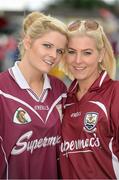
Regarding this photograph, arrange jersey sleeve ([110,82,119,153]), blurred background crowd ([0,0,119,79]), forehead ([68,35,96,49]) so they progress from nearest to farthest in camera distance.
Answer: jersey sleeve ([110,82,119,153])
forehead ([68,35,96,49])
blurred background crowd ([0,0,119,79])

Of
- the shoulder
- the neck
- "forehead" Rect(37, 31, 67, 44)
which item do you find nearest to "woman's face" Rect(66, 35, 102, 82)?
"forehead" Rect(37, 31, 67, 44)

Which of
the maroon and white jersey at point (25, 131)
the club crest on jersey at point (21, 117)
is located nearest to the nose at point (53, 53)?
the maroon and white jersey at point (25, 131)

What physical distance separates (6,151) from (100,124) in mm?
722

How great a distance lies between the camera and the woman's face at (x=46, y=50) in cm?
348

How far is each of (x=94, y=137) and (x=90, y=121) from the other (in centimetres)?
Answer: 12

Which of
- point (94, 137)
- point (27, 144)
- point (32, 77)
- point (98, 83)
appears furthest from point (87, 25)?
point (27, 144)

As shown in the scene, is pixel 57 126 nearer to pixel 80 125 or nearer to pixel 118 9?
pixel 80 125

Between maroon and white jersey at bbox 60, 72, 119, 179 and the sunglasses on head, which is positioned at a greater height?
the sunglasses on head

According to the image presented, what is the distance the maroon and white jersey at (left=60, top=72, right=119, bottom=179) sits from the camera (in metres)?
3.30

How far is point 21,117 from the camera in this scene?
→ 3340 millimetres

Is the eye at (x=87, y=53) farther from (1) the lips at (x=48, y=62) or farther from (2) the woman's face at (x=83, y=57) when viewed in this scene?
(1) the lips at (x=48, y=62)

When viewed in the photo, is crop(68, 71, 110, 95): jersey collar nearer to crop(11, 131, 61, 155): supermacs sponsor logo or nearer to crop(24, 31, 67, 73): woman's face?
crop(24, 31, 67, 73): woman's face

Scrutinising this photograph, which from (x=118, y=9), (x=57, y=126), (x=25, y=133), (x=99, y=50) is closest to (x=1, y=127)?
(x=25, y=133)

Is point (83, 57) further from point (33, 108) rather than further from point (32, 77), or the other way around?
point (33, 108)
